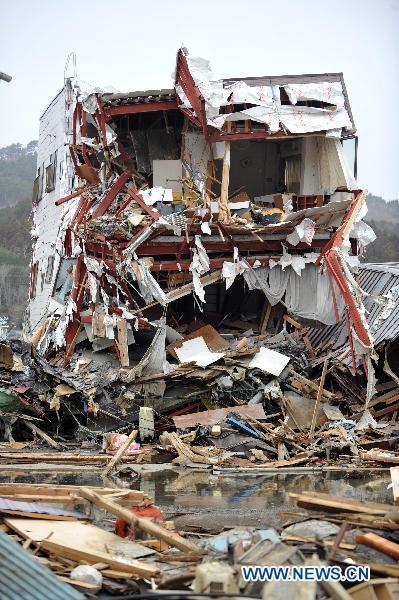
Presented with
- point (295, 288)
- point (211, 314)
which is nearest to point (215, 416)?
point (295, 288)

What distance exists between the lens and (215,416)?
17281 millimetres

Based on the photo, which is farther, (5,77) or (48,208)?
(48,208)

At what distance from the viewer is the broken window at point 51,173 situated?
1302 inches

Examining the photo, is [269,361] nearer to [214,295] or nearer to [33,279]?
[214,295]

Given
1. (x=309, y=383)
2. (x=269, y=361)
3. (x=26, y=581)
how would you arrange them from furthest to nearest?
(x=269, y=361)
(x=309, y=383)
(x=26, y=581)

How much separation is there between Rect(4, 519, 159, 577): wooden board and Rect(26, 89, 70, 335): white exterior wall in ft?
70.7

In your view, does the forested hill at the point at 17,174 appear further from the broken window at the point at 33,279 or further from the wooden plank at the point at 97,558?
the wooden plank at the point at 97,558

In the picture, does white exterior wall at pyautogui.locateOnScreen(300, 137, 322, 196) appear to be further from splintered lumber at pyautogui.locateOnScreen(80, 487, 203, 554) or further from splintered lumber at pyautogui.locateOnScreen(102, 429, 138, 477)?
splintered lumber at pyautogui.locateOnScreen(80, 487, 203, 554)

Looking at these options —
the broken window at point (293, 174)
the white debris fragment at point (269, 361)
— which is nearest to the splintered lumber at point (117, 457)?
the white debris fragment at point (269, 361)

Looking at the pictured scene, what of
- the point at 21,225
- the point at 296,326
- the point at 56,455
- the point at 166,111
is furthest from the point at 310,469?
the point at 21,225

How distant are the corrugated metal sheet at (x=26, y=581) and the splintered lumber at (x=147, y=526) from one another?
5.17ft

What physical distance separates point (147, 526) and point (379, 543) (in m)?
2.28

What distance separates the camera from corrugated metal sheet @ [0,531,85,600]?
5887mm

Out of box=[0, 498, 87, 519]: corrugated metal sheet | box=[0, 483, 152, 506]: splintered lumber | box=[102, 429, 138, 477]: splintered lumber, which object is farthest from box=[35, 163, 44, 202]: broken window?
box=[0, 498, 87, 519]: corrugated metal sheet
